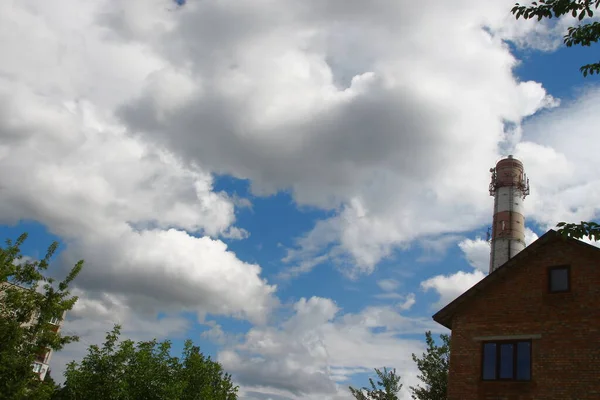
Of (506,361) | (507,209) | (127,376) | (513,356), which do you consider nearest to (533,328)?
(513,356)

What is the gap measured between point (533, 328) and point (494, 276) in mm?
2181

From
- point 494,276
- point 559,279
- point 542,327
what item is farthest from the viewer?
point 494,276

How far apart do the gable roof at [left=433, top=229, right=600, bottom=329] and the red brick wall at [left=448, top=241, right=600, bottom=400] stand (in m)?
0.14

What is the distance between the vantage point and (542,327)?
16438 millimetres

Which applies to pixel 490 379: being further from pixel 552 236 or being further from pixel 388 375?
pixel 388 375

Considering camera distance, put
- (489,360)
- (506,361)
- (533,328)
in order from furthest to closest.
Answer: (489,360) → (506,361) → (533,328)

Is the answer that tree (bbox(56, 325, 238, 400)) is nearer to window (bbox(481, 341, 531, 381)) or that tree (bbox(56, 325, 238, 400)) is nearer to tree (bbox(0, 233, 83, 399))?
tree (bbox(0, 233, 83, 399))

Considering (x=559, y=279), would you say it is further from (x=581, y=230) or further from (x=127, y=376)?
(x=127, y=376)

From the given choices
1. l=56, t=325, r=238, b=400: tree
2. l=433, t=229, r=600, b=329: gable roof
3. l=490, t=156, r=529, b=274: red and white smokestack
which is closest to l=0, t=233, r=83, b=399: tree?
l=56, t=325, r=238, b=400: tree

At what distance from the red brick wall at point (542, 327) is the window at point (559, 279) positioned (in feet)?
0.55

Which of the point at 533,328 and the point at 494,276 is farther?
the point at 494,276

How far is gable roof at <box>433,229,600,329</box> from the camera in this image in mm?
17391

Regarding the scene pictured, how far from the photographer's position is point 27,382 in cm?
1694

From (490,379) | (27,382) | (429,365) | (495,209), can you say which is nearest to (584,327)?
(490,379)
